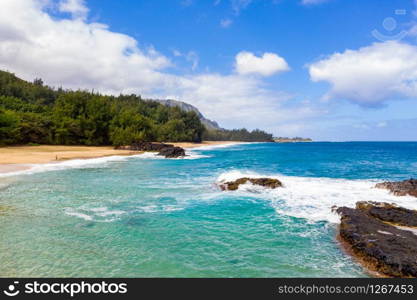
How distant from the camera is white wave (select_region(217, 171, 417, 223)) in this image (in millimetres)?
14164

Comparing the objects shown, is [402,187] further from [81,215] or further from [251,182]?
[81,215]

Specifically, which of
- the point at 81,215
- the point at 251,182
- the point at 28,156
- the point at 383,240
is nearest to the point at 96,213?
the point at 81,215

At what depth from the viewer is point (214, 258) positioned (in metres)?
8.52

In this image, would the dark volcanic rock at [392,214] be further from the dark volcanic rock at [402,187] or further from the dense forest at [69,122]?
the dense forest at [69,122]

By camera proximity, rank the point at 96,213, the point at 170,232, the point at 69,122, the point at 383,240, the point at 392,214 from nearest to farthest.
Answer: the point at 383,240, the point at 170,232, the point at 392,214, the point at 96,213, the point at 69,122

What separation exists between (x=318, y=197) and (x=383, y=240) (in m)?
8.69

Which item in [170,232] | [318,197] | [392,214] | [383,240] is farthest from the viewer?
[318,197]

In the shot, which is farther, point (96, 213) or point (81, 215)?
point (96, 213)

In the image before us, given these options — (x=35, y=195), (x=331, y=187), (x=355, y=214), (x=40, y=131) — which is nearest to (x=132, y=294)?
(x=355, y=214)

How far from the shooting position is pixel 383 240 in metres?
9.18

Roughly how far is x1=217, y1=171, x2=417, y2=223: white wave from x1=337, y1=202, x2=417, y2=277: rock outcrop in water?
1642 millimetres

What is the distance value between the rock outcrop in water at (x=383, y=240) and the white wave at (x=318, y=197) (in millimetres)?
1642

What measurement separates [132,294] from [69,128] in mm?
72310

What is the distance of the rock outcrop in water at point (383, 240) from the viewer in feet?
25.3
